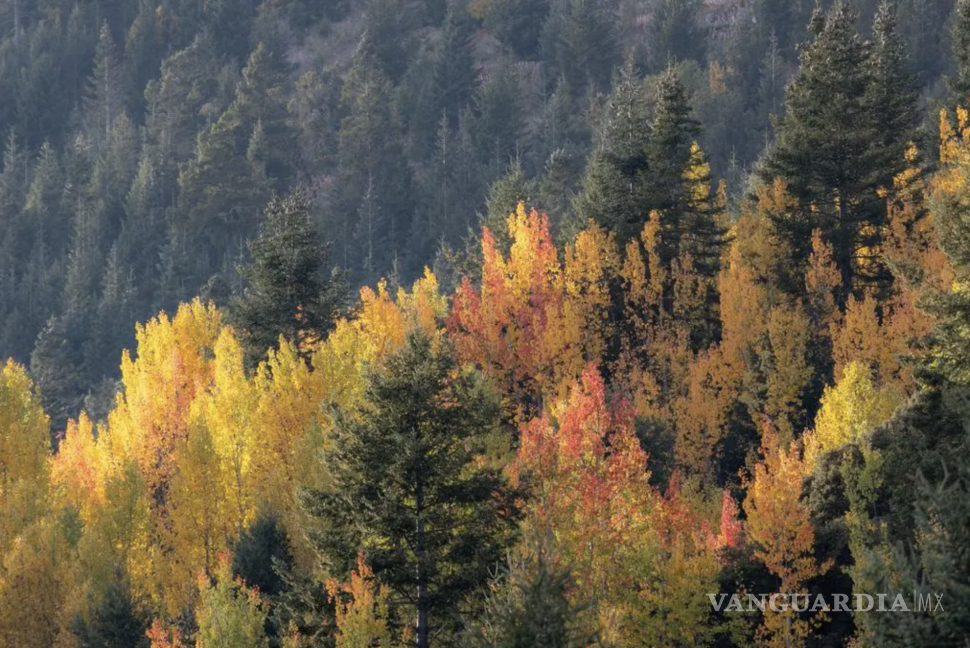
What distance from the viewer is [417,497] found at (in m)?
27.3

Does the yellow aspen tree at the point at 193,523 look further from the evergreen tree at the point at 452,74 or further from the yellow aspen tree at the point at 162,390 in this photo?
the evergreen tree at the point at 452,74

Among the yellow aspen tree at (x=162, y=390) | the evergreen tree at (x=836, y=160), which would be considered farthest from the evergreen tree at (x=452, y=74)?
the evergreen tree at (x=836, y=160)

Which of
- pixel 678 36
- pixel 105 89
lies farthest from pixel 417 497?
pixel 105 89

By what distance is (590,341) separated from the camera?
200ft

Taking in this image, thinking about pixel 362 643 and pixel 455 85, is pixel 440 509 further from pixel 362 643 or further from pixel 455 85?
pixel 455 85

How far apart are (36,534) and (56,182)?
120254 millimetres

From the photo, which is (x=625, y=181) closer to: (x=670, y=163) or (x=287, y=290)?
(x=670, y=163)

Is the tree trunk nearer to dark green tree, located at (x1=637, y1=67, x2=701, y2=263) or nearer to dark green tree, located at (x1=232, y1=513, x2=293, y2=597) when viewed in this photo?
dark green tree, located at (x1=232, y1=513, x2=293, y2=597)

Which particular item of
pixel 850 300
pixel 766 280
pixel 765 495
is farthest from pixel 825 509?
pixel 766 280

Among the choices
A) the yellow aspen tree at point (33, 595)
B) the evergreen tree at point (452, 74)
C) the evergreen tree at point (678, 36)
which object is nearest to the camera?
the yellow aspen tree at point (33, 595)

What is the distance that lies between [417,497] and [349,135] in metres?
122

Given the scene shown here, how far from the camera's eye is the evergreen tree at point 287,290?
194ft

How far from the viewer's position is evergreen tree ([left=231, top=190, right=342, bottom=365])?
194ft

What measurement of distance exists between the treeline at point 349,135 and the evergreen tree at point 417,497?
8502 cm
